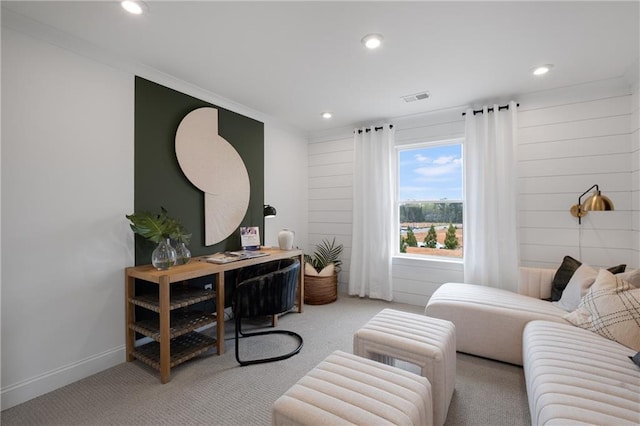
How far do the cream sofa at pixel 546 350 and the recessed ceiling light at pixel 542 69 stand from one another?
1.90 metres

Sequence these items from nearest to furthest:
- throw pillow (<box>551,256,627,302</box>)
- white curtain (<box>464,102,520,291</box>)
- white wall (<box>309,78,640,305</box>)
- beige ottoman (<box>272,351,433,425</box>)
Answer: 1. beige ottoman (<box>272,351,433,425</box>)
2. throw pillow (<box>551,256,627,302</box>)
3. white wall (<box>309,78,640,305</box>)
4. white curtain (<box>464,102,520,291</box>)

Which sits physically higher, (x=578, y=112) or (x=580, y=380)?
(x=578, y=112)

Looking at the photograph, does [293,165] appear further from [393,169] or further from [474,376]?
[474,376]

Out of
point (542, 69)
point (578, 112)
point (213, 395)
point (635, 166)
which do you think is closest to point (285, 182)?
point (213, 395)

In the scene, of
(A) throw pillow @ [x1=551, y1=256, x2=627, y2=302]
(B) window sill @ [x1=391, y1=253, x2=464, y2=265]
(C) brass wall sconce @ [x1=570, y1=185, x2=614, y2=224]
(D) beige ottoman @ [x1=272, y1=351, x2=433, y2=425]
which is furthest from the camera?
(B) window sill @ [x1=391, y1=253, x2=464, y2=265]

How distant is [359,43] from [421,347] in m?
2.19

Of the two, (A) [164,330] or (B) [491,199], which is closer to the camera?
(A) [164,330]

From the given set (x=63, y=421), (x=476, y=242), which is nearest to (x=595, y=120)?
(x=476, y=242)

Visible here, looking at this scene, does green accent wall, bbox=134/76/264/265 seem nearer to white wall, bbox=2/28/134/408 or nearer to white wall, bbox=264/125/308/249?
white wall, bbox=2/28/134/408

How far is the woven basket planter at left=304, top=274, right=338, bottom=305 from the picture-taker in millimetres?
3861

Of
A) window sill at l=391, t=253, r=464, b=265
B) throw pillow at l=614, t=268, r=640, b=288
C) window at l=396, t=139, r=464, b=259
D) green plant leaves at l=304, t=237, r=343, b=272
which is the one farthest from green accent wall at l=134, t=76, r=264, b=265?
throw pillow at l=614, t=268, r=640, b=288

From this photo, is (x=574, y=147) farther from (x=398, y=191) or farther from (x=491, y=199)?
(x=398, y=191)

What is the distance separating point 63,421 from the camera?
5.62 feet

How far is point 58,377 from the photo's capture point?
2043 mm
